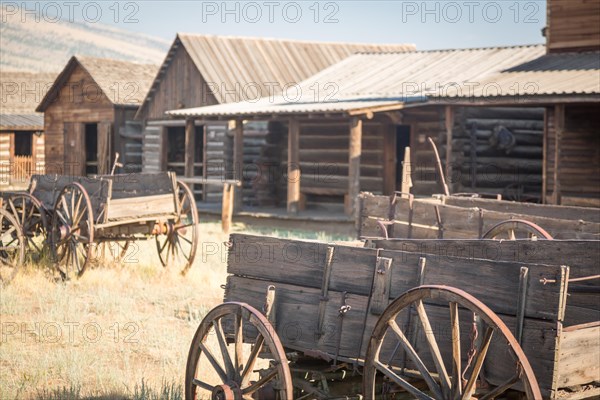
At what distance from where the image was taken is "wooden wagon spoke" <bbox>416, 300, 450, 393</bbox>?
423 cm

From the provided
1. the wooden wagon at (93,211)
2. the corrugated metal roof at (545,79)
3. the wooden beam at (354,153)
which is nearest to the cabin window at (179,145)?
the wooden beam at (354,153)

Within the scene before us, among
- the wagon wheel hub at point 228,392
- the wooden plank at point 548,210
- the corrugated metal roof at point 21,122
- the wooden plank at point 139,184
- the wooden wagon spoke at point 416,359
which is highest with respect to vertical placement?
the corrugated metal roof at point 21,122

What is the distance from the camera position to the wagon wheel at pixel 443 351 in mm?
4008

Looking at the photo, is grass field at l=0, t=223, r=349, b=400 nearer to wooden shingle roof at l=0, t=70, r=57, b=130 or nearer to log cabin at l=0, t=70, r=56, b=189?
log cabin at l=0, t=70, r=56, b=189

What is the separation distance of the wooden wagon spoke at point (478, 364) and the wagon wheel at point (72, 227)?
23.4 feet

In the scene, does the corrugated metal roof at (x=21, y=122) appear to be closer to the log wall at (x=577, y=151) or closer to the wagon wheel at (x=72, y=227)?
the log wall at (x=577, y=151)

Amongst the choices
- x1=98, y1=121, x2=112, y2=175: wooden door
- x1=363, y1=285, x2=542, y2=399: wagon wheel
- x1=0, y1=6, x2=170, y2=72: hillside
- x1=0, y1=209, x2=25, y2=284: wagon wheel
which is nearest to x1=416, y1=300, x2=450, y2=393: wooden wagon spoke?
x1=363, y1=285, x2=542, y2=399: wagon wheel

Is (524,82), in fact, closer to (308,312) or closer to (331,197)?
(331,197)

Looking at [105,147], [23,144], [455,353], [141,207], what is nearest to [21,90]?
[23,144]

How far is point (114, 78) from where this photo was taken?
92.9 ft

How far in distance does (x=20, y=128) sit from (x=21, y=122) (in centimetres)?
56

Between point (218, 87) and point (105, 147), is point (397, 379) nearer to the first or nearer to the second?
point (218, 87)

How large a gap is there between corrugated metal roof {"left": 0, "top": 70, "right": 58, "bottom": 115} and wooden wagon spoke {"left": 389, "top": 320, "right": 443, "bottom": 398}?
35.2m

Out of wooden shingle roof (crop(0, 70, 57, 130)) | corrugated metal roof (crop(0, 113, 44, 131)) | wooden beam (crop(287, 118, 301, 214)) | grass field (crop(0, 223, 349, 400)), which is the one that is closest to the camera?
grass field (crop(0, 223, 349, 400))
